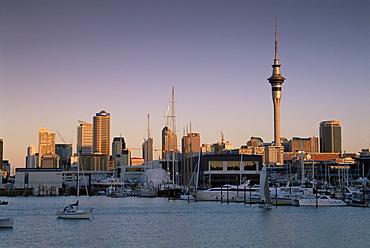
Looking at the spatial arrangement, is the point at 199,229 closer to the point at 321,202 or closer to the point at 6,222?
the point at 6,222

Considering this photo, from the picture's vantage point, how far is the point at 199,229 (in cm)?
6812

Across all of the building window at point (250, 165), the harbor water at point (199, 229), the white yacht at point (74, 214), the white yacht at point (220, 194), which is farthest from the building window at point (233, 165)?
the white yacht at point (74, 214)

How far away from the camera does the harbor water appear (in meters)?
57.2

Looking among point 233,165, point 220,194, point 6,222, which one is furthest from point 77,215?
point 233,165

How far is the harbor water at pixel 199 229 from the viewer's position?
188 ft

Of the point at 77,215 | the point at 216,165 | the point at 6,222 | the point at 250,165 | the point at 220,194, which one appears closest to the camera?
the point at 6,222

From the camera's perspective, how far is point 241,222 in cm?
7569

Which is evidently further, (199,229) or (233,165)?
(233,165)

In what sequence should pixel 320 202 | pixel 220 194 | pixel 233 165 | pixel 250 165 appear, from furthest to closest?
pixel 250 165 → pixel 233 165 → pixel 220 194 → pixel 320 202

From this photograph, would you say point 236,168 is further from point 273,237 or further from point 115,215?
point 273,237

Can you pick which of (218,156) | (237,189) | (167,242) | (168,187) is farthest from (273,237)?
(218,156)

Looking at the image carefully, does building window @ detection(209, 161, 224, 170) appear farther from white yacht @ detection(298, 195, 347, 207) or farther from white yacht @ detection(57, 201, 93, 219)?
white yacht @ detection(57, 201, 93, 219)

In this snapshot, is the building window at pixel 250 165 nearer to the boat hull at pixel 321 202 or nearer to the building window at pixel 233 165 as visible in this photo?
the building window at pixel 233 165

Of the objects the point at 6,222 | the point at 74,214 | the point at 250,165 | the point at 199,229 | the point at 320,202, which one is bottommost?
the point at 199,229
